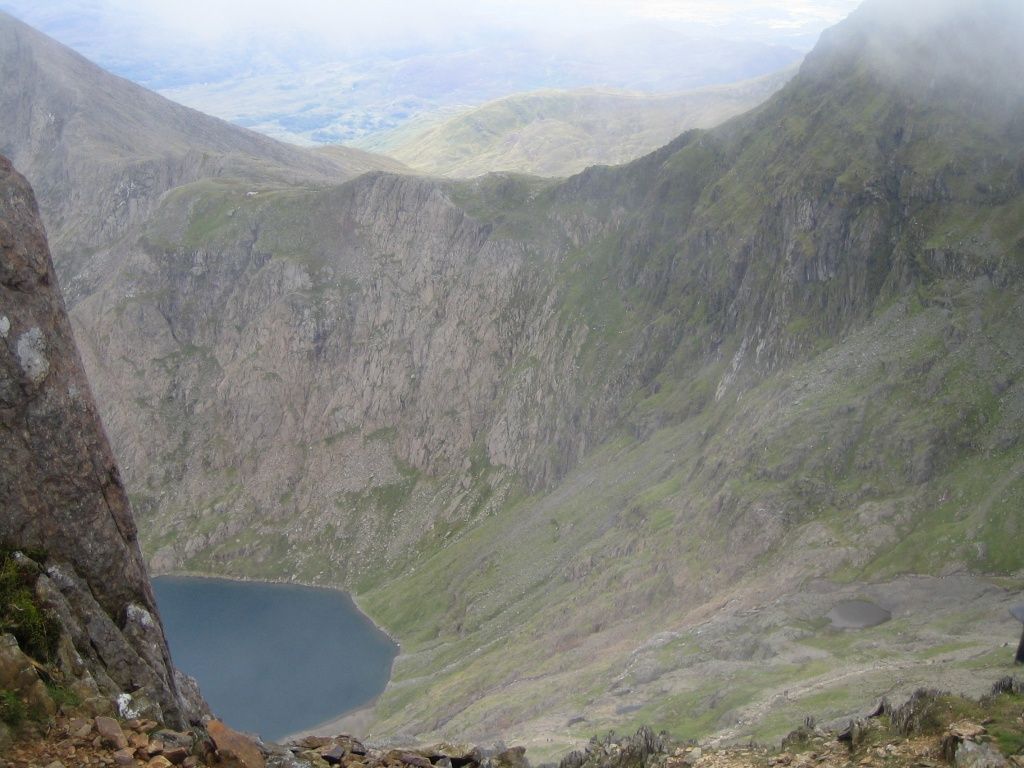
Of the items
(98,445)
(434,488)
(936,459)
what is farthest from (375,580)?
(98,445)

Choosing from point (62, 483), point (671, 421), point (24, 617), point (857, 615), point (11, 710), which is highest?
point (62, 483)

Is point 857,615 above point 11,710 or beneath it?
beneath

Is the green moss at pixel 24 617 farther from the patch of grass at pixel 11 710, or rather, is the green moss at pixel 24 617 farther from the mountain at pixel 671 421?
the mountain at pixel 671 421

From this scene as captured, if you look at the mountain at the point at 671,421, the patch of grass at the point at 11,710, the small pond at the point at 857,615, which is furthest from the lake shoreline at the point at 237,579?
the patch of grass at the point at 11,710

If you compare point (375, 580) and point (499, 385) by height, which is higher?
point (499, 385)

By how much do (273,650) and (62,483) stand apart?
123180 millimetres

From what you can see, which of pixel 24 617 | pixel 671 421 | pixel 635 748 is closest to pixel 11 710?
pixel 24 617

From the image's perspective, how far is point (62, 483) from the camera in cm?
3028

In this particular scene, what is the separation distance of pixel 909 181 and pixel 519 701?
8146 cm

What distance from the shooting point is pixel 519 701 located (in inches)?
3703

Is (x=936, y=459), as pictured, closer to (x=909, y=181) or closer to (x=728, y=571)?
(x=728, y=571)

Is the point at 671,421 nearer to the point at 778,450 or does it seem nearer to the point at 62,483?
the point at 778,450

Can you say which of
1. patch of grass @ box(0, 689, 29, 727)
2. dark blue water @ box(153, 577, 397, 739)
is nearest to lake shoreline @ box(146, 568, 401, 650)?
dark blue water @ box(153, 577, 397, 739)

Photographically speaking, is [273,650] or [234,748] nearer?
[234,748]
